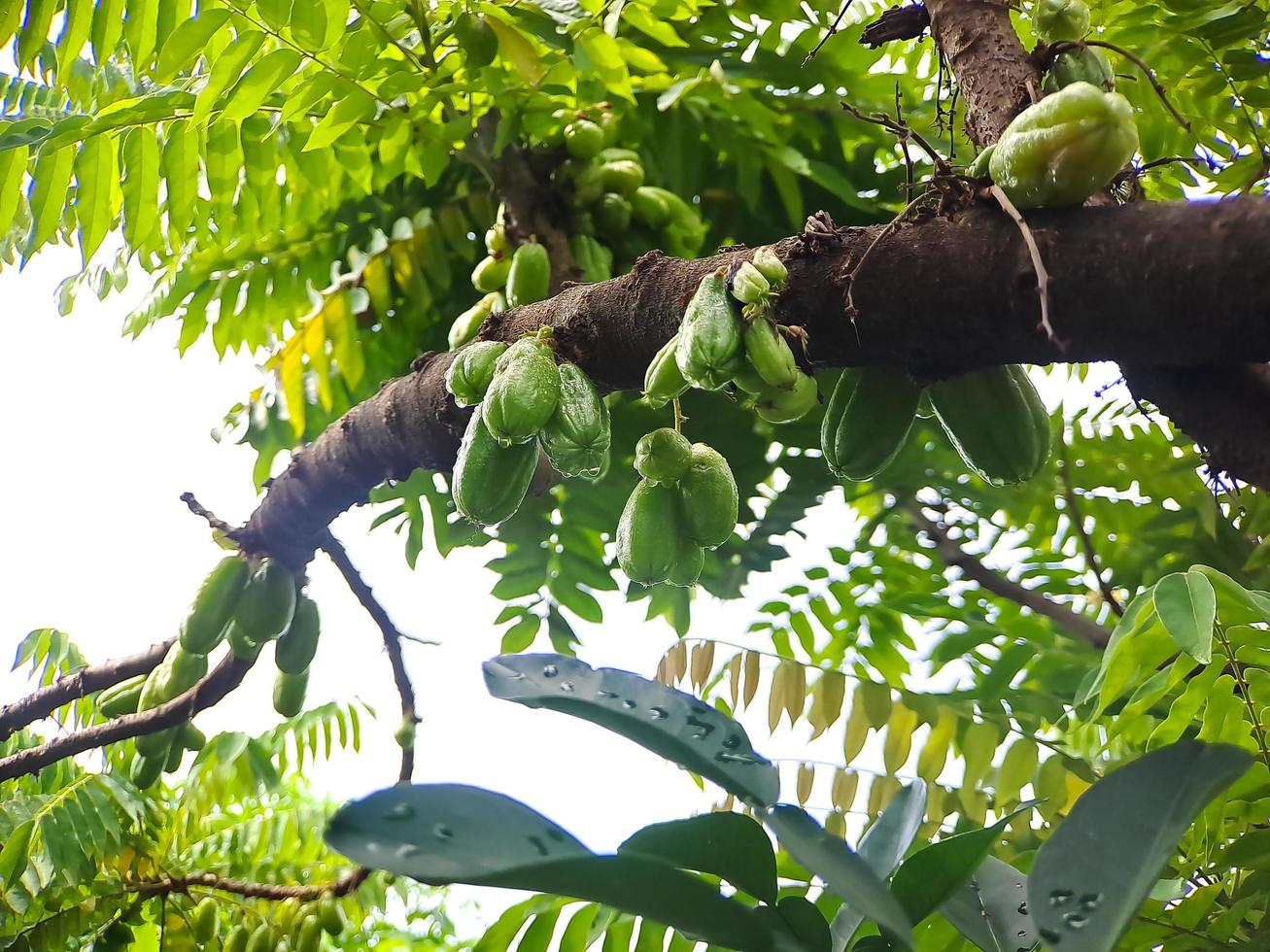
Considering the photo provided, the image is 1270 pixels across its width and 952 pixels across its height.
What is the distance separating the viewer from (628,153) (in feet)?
6.17

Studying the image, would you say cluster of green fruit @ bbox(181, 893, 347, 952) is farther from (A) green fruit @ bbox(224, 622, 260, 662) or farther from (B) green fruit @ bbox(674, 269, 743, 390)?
(B) green fruit @ bbox(674, 269, 743, 390)

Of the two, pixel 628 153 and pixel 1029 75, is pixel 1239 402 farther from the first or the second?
pixel 628 153

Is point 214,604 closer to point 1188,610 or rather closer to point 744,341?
point 744,341

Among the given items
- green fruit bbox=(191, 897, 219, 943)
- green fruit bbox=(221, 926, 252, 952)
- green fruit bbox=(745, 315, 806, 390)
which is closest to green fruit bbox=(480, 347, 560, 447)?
green fruit bbox=(745, 315, 806, 390)

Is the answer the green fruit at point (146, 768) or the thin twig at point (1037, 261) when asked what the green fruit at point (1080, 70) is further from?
the green fruit at point (146, 768)

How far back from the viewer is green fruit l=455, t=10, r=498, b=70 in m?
1.43

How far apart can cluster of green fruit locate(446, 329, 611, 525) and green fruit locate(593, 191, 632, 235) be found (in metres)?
0.83

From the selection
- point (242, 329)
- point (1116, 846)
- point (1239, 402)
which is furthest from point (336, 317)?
point (1116, 846)

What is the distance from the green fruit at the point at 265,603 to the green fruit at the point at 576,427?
61 centimetres

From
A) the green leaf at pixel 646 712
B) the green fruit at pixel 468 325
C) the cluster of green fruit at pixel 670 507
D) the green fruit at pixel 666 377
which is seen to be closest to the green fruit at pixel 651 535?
the cluster of green fruit at pixel 670 507

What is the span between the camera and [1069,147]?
78cm

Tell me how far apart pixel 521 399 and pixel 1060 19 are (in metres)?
0.69

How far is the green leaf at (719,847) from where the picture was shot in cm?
54

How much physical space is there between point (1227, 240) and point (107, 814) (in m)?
2.09
